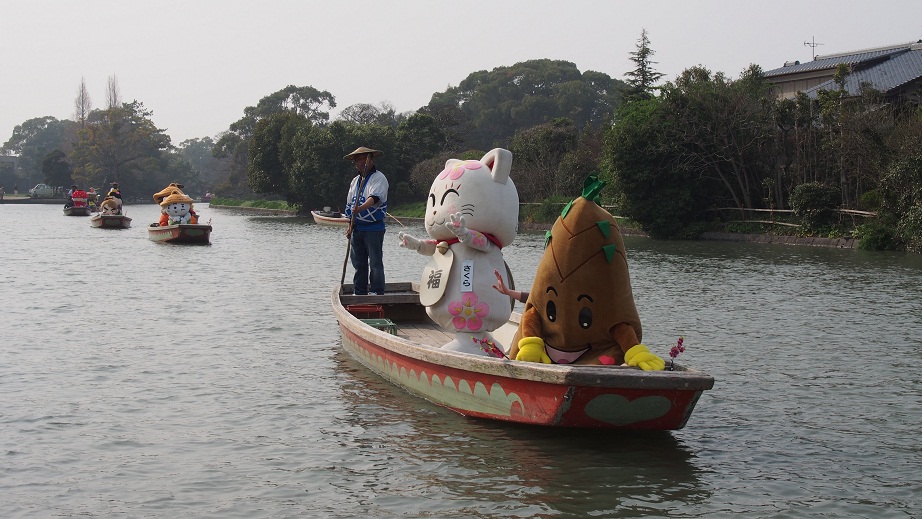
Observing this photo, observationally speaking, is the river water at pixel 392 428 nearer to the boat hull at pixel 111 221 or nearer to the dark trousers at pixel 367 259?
the dark trousers at pixel 367 259

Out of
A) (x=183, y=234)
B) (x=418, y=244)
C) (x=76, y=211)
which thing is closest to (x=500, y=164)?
(x=418, y=244)

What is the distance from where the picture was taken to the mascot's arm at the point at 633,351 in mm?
7727

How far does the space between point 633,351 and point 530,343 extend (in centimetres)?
90

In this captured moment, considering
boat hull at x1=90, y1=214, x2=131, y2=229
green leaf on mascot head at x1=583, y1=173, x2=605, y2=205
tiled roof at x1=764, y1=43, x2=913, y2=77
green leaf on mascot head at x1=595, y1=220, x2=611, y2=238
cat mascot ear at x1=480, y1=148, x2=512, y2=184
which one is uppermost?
tiled roof at x1=764, y1=43, x2=913, y2=77

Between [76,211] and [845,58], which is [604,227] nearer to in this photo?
[845,58]

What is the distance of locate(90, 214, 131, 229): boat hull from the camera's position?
1833 inches

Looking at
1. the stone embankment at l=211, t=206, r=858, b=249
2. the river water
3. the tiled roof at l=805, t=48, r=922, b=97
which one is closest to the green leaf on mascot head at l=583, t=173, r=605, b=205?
the river water

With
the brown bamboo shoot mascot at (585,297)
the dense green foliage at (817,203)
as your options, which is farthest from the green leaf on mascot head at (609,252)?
the dense green foliage at (817,203)

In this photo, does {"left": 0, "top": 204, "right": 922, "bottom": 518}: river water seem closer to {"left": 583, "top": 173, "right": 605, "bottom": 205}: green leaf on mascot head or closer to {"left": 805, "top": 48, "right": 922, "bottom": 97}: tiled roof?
{"left": 583, "top": 173, "right": 605, "bottom": 205}: green leaf on mascot head

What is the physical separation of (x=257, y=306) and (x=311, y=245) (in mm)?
18687

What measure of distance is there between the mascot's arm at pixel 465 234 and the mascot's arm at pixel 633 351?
1744mm

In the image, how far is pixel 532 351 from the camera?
327 inches

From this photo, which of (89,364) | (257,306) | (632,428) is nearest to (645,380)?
(632,428)

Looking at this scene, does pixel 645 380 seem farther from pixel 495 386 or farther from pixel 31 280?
pixel 31 280
